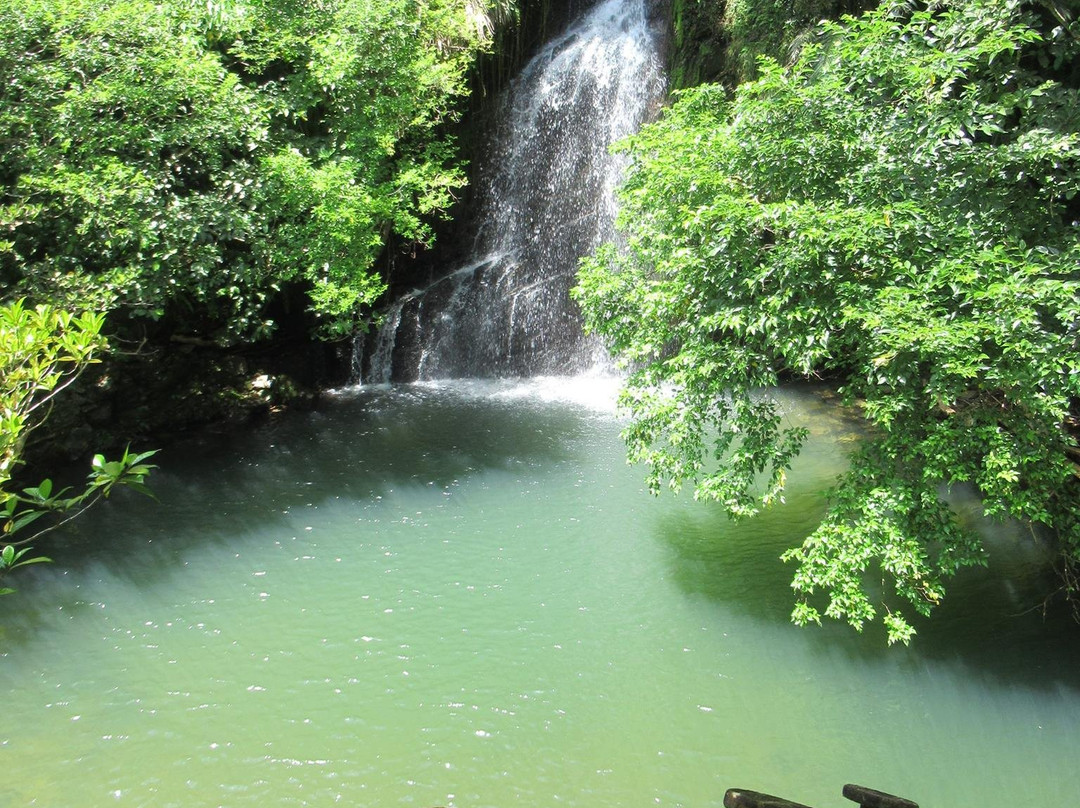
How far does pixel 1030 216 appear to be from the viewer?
20.9 feet

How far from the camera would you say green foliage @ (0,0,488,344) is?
1009 cm

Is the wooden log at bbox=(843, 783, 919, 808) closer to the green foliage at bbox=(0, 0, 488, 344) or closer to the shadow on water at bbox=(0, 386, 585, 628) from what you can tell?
the shadow on water at bbox=(0, 386, 585, 628)

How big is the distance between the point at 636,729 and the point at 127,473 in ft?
15.3

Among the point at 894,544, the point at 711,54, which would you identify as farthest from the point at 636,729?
the point at 711,54

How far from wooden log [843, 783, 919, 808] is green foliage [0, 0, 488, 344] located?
9782 millimetres

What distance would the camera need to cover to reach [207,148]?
36.8 feet

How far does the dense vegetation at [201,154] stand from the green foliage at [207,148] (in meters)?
0.03

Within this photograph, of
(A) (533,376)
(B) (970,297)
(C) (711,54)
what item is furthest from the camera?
(A) (533,376)

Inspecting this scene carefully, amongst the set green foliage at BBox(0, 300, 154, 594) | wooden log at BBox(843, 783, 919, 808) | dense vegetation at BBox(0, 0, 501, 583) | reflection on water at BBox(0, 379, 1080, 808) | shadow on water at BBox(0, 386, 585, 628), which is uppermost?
dense vegetation at BBox(0, 0, 501, 583)

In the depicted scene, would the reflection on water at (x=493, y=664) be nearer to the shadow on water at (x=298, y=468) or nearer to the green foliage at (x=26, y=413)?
the shadow on water at (x=298, y=468)

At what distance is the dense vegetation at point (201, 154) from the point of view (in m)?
10.1

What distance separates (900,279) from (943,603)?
3607 millimetres

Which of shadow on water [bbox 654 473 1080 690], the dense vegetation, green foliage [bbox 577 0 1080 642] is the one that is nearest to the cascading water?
the dense vegetation

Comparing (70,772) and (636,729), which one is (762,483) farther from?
(70,772)
